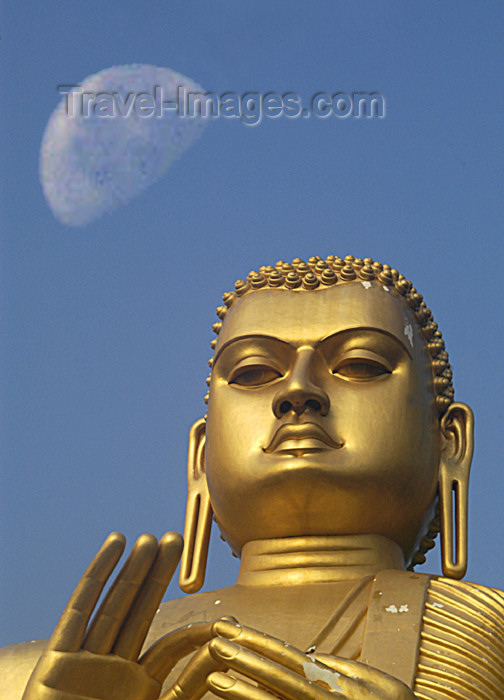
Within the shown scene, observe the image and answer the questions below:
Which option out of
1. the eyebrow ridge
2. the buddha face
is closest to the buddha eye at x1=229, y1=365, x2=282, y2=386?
the buddha face

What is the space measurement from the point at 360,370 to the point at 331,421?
349mm

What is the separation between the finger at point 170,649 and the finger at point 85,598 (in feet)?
0.95

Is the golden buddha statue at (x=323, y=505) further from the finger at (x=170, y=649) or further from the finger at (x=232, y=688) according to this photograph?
the finger at (x=232, y=688)

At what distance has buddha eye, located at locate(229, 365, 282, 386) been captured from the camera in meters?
6.01

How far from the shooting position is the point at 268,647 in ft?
12.6

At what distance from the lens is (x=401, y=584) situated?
530 centimetres

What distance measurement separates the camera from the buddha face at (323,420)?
223 inches

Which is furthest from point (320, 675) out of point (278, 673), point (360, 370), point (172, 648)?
point (360, 370)

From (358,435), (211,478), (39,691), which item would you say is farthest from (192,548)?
(39,691)

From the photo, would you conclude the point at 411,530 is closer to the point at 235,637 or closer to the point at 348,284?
the point at 348,284

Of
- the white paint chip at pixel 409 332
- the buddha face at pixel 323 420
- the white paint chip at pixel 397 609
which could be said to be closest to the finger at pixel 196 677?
the white paint chip at pixel 397 609

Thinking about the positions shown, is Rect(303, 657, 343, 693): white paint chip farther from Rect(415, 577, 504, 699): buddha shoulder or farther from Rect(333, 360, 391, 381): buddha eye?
Rect(333, 360, 391, 381): buddha eye

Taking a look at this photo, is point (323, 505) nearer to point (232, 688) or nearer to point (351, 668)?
point (351, 668)

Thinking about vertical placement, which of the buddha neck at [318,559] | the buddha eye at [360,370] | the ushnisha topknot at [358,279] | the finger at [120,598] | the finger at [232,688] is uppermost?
the ushnisha topknot at [358,279]
